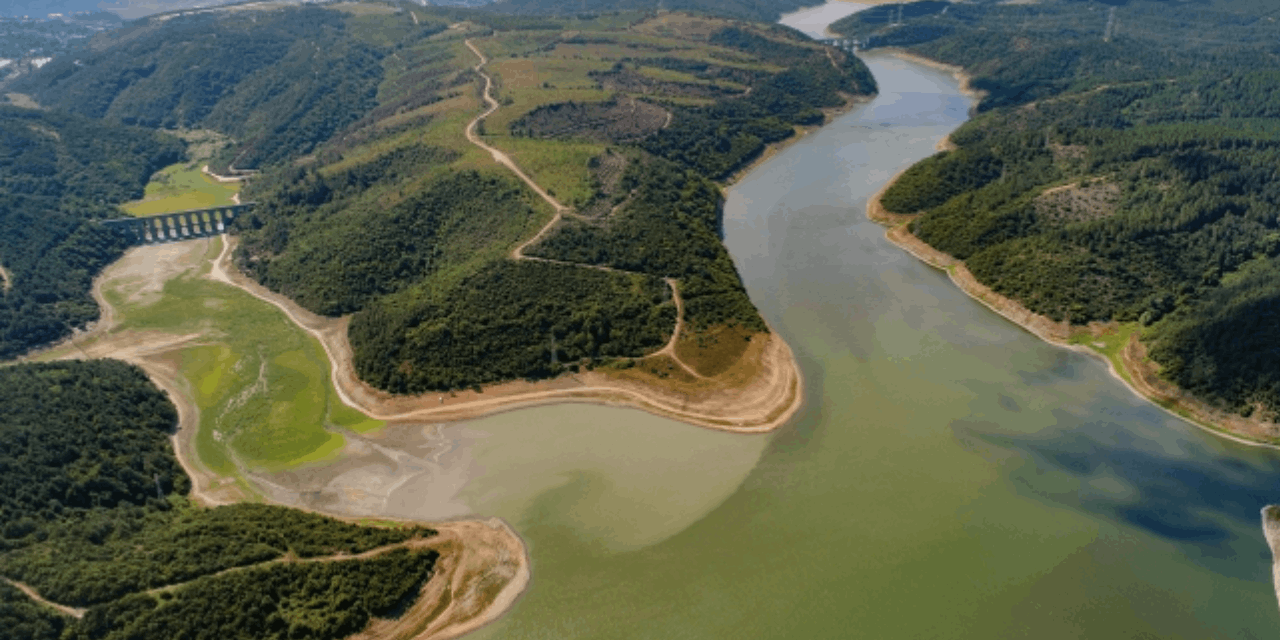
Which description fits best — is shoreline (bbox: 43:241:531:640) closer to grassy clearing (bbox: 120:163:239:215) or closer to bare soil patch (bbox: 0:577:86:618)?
bare soil patch (bbox: 0:577:86:618)

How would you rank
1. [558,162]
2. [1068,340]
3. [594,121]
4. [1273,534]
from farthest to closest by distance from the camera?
[594,121]
[558,162]
[1068,340]
[1273,534]

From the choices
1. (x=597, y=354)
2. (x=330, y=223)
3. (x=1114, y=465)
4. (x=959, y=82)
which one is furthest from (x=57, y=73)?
(x=1114, y=465)

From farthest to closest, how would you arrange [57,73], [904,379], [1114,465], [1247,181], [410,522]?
1. [57,73]
2. [1247,181]
3. [904,379]
4. [1114,465]
5. [410,522]

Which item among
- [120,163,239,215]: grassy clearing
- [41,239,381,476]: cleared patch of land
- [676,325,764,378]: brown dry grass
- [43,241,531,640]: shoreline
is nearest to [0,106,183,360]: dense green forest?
[120,163,239,215]: grassy clearing

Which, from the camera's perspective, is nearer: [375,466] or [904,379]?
[375,466]

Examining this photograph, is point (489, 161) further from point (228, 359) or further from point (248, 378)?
point (248, 378)

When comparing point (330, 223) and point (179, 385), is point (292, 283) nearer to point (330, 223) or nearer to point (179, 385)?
point (330, 223)

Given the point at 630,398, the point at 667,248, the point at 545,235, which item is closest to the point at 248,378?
the point at 545,235
